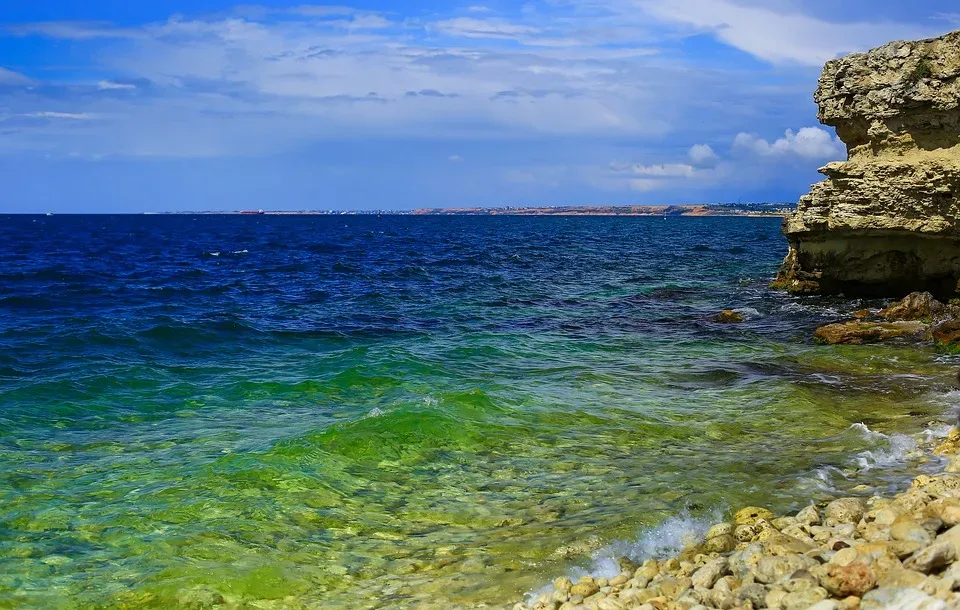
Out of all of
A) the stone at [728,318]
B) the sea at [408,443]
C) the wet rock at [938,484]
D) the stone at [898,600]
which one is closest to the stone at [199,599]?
the sea at [408,443]

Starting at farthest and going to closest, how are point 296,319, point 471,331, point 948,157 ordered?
1. point 296,319
2. point 471,331
3. point 948,157

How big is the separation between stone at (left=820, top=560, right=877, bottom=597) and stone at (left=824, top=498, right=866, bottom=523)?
228 centimetres

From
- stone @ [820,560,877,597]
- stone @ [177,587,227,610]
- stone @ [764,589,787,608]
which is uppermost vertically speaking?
stone @ [820,560,877,597]

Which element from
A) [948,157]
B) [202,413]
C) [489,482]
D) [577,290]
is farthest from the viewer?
[577,290]

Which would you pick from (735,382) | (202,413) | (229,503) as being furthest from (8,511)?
(735,382)

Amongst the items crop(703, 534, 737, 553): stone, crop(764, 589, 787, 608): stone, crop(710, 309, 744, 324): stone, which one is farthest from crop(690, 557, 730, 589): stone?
crop(710, 309, 744, 324): stone

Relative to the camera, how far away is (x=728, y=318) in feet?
79.3

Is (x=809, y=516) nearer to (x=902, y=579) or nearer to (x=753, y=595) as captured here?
(x=753, y=595)

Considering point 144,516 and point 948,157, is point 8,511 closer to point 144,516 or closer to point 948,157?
point 144,516

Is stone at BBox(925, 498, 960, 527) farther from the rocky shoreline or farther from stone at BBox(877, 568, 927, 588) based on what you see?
stone at BBox(877, 568, 927, 588)

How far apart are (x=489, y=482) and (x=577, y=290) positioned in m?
24.4

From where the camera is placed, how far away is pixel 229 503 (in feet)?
32.2

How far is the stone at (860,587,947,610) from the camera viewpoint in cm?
510

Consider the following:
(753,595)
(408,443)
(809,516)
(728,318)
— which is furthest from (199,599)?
(728,318)
